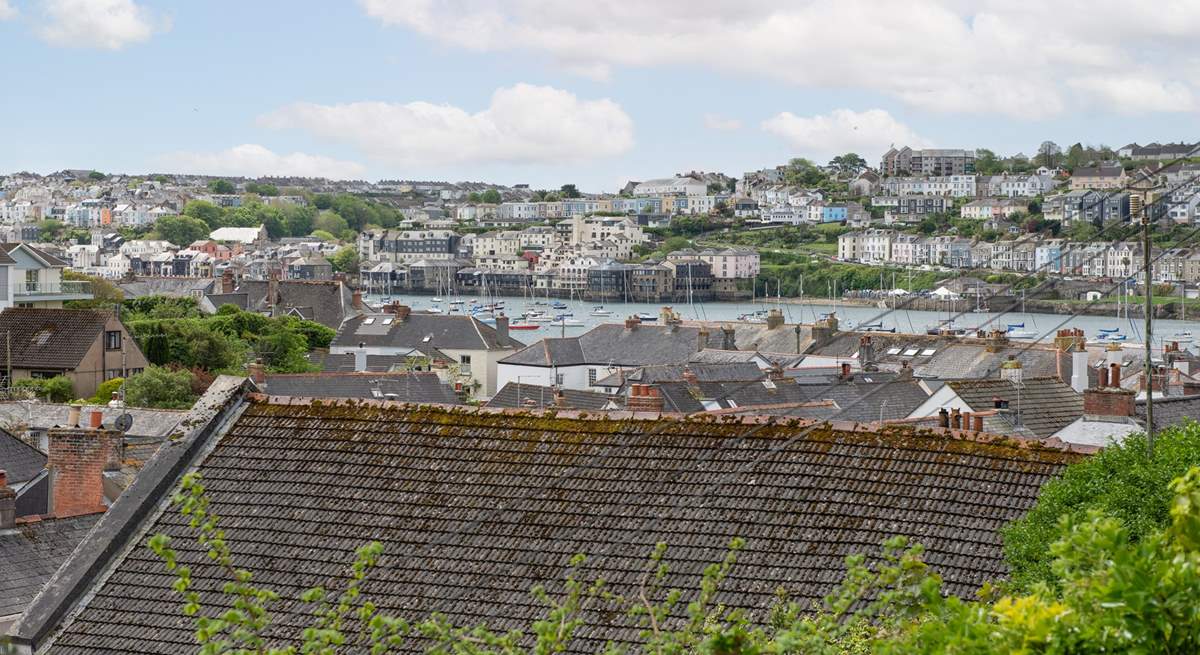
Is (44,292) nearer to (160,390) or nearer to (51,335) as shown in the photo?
(51,335)

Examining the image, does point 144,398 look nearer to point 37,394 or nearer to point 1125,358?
point 37,394

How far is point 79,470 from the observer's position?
16.9 meters

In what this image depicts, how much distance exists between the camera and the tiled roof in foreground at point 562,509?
31.3 ft

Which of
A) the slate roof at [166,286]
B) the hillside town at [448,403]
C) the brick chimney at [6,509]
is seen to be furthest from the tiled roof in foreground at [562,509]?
the slate roof at [166,286]

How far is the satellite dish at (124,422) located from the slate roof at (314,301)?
49.1m

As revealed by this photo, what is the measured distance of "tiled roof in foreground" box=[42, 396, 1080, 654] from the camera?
9.53 m

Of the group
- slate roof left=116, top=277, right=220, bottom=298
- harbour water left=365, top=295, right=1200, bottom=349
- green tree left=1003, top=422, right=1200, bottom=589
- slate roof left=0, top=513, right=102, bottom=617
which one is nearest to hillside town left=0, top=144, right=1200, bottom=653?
slate roof left=0, top=513, right=102, bottom=617

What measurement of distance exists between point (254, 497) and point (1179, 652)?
25.1ft

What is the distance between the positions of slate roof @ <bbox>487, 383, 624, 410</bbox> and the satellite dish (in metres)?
7.97

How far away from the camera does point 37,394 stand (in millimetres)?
41250

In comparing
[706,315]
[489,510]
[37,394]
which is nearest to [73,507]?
[489,510]

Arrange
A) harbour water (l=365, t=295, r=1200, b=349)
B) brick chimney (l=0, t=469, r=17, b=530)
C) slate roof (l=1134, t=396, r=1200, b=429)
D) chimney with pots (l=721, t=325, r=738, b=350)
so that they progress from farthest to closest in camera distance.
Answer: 1. harbour water (l=365, t=295, r=1200, b=349)
2. chimney with pots (l=721, t=325, r=738, b=350)
3. slate roof (l=1134, t=396, r=1200, b=429)
4. brick chimney (l=0, t=469, r=17, b=530)

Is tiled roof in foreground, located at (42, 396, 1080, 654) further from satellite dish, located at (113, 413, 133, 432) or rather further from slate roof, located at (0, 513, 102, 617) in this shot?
satellite dish, located at (113, 413, 133, 432)

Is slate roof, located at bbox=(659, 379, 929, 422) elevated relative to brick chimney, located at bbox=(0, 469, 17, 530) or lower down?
lower down
